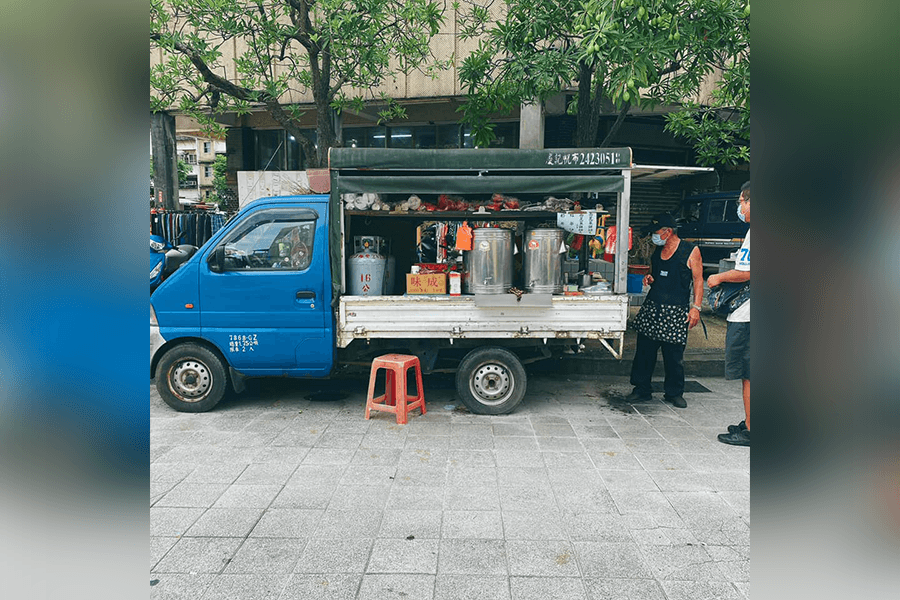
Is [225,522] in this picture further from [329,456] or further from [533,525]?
[533,525]

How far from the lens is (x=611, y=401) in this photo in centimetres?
641

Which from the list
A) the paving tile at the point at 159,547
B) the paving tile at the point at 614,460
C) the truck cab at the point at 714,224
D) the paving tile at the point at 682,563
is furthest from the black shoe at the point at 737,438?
the truck cab at the point at 714,224

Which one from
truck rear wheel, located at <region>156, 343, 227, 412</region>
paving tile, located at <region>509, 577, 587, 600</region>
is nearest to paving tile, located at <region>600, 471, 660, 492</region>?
paving tile, located at <region>509, 577, 587, 600</region>

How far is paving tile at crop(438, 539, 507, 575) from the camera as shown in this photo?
316 centimetres

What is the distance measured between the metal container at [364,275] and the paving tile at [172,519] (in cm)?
270

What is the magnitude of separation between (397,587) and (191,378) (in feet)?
12.6

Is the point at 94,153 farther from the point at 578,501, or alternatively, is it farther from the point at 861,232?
the point at 578,501

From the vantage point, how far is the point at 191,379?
596 centimetres

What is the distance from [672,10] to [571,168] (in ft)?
5.90

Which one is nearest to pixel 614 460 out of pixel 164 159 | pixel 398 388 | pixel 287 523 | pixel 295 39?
pixel 398 388

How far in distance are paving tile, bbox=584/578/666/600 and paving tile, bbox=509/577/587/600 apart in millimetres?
59

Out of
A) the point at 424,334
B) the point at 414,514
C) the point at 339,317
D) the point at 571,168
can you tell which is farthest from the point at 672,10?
the point at 414,514

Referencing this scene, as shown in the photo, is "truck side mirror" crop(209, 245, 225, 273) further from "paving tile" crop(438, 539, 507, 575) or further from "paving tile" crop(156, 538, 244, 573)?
"paving tile" crop(438, 539, 507, 575)

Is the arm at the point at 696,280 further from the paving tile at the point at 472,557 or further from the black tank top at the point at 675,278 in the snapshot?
the paving tile at the point at 472,557
